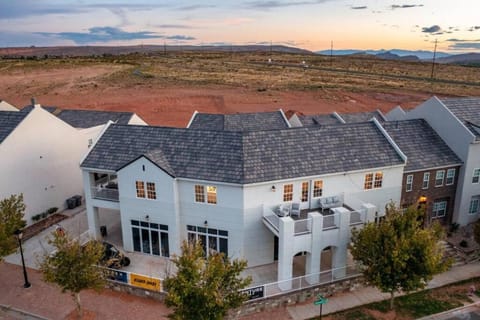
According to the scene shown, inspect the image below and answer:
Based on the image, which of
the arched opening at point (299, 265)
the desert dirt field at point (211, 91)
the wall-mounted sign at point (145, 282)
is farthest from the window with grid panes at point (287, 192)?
the desert dirt field at point (211, 91)

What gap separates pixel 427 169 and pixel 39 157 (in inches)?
1192

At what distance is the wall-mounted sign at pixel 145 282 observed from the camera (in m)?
21.9

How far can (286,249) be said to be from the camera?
2209 centimetres

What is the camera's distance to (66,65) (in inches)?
5792

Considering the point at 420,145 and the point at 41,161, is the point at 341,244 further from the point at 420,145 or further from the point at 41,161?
the point at 41,161

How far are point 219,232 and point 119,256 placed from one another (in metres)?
6.49

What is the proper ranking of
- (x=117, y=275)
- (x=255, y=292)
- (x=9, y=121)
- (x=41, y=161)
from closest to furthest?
(x=255, y=292), (x=117, y=275), (x=9, y=121), (x=41, y=161)

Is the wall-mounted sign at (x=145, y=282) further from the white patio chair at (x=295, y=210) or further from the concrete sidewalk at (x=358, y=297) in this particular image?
the white patio chair at (x=295, y=210)

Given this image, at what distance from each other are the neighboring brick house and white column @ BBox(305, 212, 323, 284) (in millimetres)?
8163

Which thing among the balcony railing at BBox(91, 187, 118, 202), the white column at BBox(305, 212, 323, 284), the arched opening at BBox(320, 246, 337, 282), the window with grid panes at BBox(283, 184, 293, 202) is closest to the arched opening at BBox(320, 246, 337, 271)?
the arched opening at BBox(320, 246, 337, 282)

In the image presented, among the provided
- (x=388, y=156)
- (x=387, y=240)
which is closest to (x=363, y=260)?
(x=387, y=240)

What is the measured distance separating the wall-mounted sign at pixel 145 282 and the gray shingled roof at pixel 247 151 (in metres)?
6.36

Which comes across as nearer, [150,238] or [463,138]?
[150,238]

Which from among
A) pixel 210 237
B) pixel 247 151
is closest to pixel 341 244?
pixel 247 151
